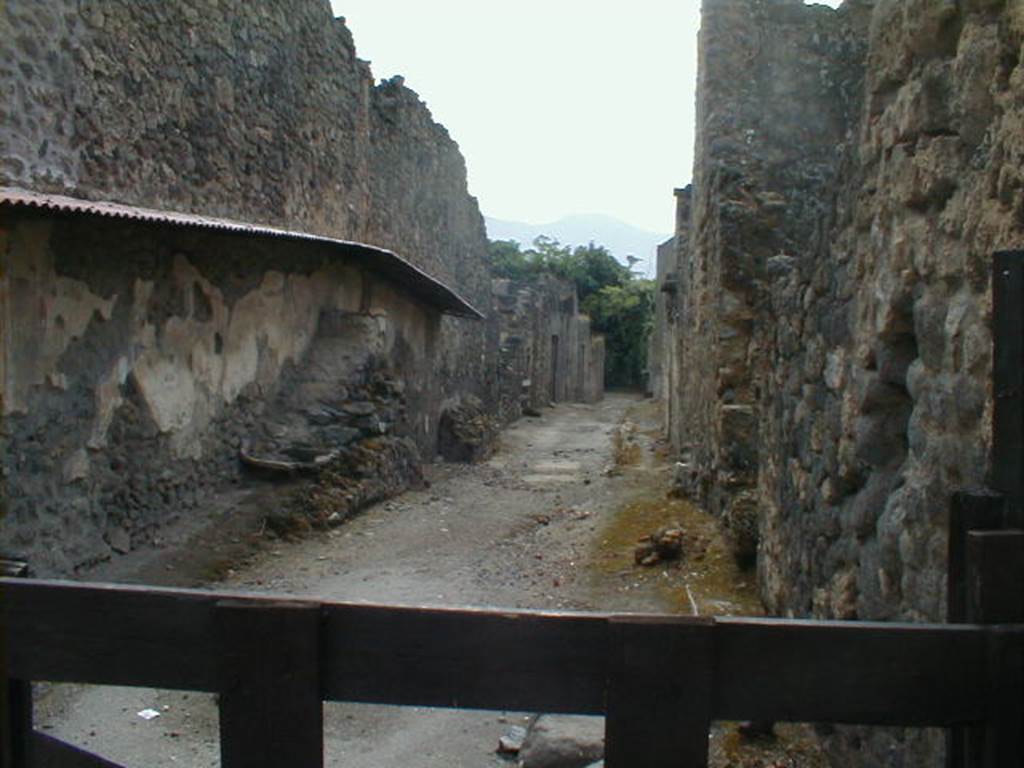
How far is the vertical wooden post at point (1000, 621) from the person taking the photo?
4.91 feet

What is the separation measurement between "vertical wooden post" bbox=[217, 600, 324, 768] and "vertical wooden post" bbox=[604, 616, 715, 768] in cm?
49

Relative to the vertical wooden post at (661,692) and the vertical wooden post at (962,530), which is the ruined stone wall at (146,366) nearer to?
the vertical wooden post at (661,692)

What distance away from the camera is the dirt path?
382 cm

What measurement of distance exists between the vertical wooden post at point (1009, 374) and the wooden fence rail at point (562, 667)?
0.29 metres

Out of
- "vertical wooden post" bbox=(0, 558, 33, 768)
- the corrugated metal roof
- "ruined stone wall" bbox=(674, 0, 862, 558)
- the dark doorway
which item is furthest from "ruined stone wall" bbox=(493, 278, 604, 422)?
"vertical wooden post" bbox=(0, 558, 33, 768)

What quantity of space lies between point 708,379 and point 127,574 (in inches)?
184

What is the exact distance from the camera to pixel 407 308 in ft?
38.0

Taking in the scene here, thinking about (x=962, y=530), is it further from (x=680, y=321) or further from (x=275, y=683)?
(x=680, y=321)

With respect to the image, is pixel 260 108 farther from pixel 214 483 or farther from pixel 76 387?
pixel 76 387

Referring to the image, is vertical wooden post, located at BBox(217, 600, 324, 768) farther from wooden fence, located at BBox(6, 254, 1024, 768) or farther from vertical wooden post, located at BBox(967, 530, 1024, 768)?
vertical wooden post, located at BBox(967, 530, 1024, 768)

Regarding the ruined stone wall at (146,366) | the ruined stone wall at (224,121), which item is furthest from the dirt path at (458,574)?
the ruined stone wall at (224,121)

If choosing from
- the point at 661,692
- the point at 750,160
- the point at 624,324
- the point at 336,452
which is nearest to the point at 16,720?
the point at 661,692

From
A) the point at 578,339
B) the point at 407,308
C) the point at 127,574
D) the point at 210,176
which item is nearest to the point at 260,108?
the point at 210,176

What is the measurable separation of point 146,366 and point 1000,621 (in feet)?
19.1
